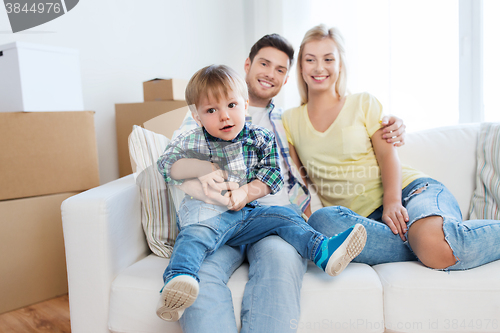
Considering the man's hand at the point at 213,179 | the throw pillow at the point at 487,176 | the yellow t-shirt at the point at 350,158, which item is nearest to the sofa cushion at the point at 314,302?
the man's hand at the point at 213,179

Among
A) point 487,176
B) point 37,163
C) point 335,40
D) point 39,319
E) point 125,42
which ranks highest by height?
point 125,42

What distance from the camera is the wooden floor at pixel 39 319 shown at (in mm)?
1271

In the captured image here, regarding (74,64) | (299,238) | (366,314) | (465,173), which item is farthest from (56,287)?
(465,173)

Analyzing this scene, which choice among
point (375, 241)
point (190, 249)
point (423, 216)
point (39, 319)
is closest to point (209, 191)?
point (190, 249)

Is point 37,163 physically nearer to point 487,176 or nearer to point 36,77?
point 36,77

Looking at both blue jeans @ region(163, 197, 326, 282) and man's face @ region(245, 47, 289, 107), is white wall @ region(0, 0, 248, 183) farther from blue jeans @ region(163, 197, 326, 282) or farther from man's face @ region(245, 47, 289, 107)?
blue jeans @ region(163, 197, 326, 282)

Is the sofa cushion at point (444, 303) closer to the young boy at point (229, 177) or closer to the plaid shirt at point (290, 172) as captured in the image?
the young boy at point (229, 177)

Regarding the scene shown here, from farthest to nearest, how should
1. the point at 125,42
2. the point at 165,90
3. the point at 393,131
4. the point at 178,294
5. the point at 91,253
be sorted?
the point at 125,42 < the point at 165,90 < the point at 393,131 < the point at 91,253 < the point at 178,294

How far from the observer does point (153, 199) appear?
112 centimetres

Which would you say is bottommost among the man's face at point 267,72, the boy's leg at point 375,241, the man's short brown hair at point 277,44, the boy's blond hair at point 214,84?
the boy's leg at point 375,241

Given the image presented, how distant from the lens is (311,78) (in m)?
1.32

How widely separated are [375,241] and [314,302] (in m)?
0.26

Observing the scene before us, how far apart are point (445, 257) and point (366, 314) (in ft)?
0.81

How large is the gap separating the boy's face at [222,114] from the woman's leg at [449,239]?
22.2 inches
